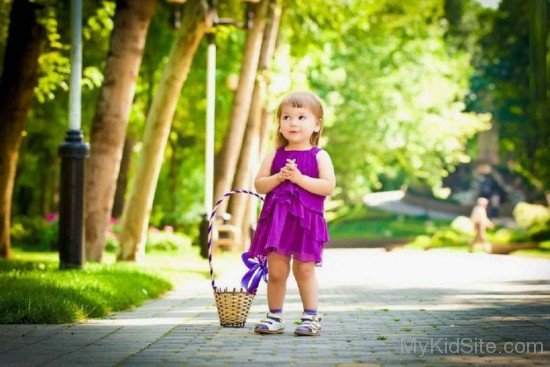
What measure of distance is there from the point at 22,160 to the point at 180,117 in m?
6.80

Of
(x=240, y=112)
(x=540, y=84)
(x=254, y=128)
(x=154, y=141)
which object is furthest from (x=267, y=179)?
(x=540, y=84)

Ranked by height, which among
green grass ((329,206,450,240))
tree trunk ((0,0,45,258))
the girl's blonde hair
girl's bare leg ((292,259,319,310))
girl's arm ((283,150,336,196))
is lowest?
green grass ((329,206,450,240))

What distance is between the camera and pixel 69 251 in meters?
13.9

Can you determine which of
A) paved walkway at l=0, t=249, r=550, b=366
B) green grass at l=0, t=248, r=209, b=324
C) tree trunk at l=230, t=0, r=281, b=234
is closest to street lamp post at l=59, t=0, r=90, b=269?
green grass at l=0, t=248, r=209, b=324

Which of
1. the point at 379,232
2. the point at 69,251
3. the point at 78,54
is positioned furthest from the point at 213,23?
the point at 379,232

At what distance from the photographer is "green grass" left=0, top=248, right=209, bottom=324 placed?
9883 millimetres

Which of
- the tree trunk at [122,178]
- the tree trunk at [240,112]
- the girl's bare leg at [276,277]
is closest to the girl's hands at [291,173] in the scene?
the girl's bare leg at [276,277]

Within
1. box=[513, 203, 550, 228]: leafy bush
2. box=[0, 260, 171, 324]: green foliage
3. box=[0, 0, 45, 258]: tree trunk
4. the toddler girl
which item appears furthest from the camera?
box=[513, 203, 550, 228]: leafy bush

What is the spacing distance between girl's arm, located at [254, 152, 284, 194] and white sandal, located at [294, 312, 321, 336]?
1026mm

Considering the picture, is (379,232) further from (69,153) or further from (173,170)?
(69,153)

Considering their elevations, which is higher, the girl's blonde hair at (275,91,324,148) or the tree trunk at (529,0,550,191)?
the tree trunk at (529,0,550,191)

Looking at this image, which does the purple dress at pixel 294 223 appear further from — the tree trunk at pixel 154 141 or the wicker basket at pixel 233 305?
the tree trunk at pixel 154 141

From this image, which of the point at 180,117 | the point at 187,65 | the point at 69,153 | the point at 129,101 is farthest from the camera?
the point at 180,117

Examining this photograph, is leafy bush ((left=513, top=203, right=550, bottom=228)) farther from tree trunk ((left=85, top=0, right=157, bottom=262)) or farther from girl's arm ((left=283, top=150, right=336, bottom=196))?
girl's arm ((left=283, top=150, right=336, bottom=196))
